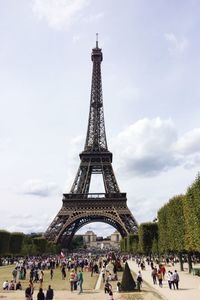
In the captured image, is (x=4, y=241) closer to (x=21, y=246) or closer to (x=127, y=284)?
(x=21, y=246)

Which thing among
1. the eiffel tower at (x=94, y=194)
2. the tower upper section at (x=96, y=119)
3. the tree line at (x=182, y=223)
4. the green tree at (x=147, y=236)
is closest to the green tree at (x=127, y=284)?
the tree line at (x=182, y=223)

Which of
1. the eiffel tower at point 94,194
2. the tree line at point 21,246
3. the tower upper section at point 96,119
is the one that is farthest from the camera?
the tower upper section at point 96,119

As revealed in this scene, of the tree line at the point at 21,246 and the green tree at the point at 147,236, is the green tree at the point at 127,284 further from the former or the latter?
the green tree at the point at 147,236

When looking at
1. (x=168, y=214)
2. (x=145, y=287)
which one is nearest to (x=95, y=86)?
(x=168, y=214)

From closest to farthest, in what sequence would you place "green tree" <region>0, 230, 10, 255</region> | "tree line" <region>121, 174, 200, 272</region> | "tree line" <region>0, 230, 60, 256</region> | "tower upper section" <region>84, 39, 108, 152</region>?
1. "tree line" <region>121, 174, 200, 272</region>
2. "green tree" <region>0, 230, 10, 255</region>
3. "tree line" <region>0, 230, 60, 256</region>
4. "tower upper section" <region>84, 39, 108, 152</region>

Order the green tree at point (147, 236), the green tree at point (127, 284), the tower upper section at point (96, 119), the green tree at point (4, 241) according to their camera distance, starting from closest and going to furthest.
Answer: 1. the green tree at point (127, 284)
2. the green tree at point (4, 241)
3. the green tree at point (147, 236)
4. the tower upper section at point (96, 119)

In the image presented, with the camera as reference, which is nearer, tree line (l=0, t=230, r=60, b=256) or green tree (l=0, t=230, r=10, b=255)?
green tree (l=0, t=230, r=10, b=255)

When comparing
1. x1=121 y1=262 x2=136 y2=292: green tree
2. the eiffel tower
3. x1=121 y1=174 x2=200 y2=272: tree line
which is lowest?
x1=121 y1=262 x2=136 y2=292: green tree

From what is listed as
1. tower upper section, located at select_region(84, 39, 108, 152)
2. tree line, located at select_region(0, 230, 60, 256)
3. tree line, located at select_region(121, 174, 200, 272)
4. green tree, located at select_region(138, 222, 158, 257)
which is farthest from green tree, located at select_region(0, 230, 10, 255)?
tower upper section, located at select_region(84, 39, 108, 152)

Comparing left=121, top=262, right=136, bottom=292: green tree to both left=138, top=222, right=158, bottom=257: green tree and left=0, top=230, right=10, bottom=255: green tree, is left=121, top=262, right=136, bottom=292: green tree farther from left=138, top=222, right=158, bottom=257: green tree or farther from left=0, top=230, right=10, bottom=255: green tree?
left=138, top=222, right=158, bottom=257: green tree
